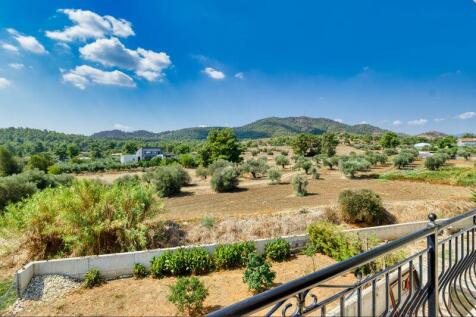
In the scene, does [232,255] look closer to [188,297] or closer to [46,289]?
[188,297]

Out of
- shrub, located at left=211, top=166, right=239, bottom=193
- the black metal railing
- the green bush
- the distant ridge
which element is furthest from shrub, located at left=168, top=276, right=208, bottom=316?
the distant ridge

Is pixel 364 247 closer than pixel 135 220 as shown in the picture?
Yes

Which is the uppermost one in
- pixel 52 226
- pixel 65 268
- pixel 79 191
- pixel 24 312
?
pixel 79 191

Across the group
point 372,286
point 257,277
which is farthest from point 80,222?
point 372,286

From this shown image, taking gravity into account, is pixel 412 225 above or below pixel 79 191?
below

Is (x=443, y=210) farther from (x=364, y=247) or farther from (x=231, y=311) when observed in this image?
(x=231, y=311)

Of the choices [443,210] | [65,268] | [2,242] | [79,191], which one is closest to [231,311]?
[65,268]

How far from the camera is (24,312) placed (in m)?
5.95

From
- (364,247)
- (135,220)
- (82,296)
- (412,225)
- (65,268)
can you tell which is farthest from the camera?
(412,225)

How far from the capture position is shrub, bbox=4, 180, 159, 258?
789 centimetres

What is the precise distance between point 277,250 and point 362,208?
448 centimetres

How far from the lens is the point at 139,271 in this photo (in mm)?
7461

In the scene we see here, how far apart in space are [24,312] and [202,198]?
1344cm

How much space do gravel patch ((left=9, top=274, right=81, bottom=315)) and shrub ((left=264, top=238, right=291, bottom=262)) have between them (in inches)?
204
